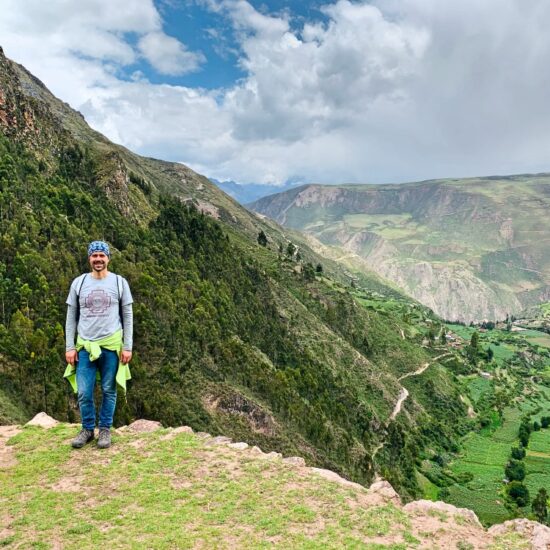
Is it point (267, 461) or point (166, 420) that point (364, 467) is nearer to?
point (166, 420)

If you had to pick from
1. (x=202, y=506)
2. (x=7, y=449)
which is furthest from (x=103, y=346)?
(x=7, y=449)

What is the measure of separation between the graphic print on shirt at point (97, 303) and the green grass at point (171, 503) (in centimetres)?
504

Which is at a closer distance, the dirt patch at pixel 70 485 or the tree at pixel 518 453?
the dirt patch at pixel 70 485

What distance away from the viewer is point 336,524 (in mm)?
12281

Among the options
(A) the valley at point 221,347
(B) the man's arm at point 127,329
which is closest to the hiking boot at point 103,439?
(B) the man's arm at point 127,329

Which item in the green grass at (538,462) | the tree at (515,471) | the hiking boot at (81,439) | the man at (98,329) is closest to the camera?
the man at (98,329)

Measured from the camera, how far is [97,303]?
13.2 metres

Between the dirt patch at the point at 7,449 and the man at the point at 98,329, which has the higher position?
the man at the point at 98,329

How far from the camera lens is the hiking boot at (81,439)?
49.1 feet

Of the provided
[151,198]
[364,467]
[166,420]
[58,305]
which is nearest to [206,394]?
[166,420]

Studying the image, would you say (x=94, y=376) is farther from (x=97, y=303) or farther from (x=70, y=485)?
(x=70, y=485)

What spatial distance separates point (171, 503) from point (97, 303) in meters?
6.19

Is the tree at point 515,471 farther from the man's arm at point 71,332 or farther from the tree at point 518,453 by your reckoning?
the man's arm at point 71,332

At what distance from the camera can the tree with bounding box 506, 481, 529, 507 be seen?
3780 inches
